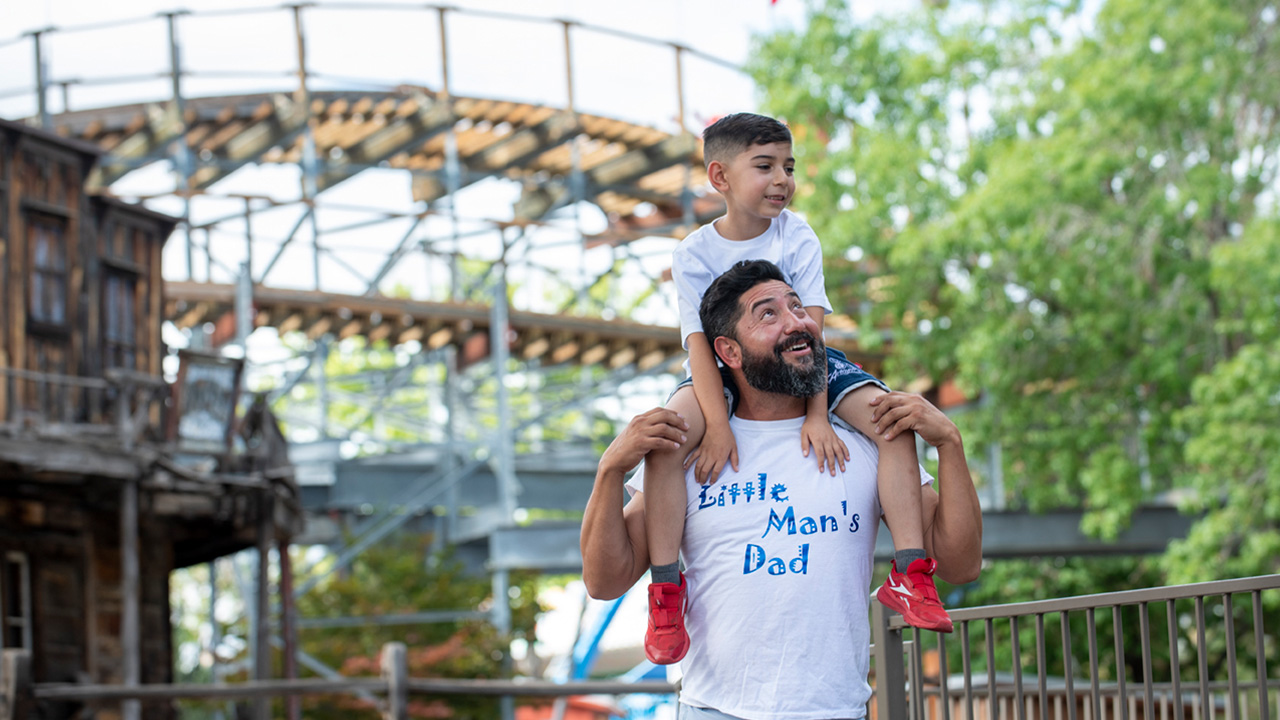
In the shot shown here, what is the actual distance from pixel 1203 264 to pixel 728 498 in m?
13.2

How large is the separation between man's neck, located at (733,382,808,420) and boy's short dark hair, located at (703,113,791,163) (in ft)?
1.93

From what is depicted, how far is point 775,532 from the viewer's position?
306 centimetres

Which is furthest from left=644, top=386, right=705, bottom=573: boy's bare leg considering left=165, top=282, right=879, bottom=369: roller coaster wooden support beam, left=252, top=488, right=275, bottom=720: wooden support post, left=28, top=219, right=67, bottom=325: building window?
left=165, top=282, right=879, bottom=369: roller coaster wooden support beam

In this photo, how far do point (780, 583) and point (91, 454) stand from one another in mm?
10424

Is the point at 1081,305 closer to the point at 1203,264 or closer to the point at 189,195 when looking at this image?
the point at 1203,264

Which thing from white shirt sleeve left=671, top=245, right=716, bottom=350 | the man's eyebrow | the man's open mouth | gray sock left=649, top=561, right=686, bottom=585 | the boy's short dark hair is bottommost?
gray sock left=649, top=561, right=686, bottom=585

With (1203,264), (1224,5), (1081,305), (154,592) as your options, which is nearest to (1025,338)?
(1081,305)

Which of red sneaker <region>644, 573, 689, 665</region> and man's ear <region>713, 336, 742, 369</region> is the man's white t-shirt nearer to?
red sneaker <region>644, 573, 689, 665</region>

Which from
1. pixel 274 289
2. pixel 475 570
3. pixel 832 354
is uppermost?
pixel 274 289

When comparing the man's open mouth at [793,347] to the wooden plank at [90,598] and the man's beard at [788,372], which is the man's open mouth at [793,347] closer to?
the man's beard at [788,372]

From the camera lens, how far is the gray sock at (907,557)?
119 inches

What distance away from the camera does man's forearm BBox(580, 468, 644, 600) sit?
3.03m

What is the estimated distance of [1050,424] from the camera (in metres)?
16.5

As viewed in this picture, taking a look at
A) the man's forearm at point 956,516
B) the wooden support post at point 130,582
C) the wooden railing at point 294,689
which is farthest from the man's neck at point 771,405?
the wooden support post at point 130,582
